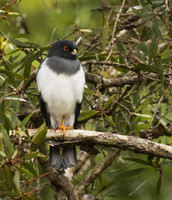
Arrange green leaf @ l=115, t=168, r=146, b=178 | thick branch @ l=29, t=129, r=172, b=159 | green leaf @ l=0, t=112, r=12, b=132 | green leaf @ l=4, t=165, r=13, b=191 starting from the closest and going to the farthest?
1. green leaf @ l=4, t=165, r=13, b=191
2. green leaf @ l=0, t=112, r=12, b=132
3. thick branch @ l=29, t=129, r=172, b=159
4. green leaf @ l=115, t=168, r=146, b=178

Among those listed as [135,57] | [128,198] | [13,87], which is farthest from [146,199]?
[13,87]

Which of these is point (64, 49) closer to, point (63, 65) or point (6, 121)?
point (63, 65)

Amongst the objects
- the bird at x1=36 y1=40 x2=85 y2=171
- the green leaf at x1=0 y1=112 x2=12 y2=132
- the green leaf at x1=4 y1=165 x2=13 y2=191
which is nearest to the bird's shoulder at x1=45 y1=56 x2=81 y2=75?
the bird at x1=36 y1=40 x2=85 y2=171

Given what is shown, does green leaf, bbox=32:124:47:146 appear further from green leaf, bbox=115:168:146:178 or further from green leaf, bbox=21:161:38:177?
green leaf, bbox=115:168:146:178

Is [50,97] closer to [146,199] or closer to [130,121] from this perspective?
[130,121]

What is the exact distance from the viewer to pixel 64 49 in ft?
14.4

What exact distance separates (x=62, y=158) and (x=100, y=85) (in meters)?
1.01

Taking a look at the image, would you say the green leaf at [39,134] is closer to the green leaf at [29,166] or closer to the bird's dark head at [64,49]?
the green leaf at [29,166]

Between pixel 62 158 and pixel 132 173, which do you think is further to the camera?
pixel 132 173

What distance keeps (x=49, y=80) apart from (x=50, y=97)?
0.64ft

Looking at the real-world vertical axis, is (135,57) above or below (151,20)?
below

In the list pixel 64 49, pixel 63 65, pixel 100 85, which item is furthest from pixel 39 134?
pixel 64 49

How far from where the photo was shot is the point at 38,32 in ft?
19.7

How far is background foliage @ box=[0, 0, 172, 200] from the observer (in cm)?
299
